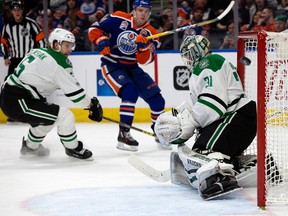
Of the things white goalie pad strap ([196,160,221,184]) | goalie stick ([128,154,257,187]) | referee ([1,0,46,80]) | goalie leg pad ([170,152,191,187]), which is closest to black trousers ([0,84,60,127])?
goalie stick ([128,154,257,187])

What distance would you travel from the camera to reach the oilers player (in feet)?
18.4

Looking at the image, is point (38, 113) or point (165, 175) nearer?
point (165, 175)

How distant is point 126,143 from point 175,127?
1771mm

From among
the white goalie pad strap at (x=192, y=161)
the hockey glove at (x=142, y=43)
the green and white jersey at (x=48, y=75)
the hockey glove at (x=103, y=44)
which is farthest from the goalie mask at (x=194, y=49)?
the hockey glove at (x=103, y=44)

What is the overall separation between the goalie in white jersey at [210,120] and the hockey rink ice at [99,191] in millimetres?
163

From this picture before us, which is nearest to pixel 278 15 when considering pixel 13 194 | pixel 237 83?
pixel 237 83

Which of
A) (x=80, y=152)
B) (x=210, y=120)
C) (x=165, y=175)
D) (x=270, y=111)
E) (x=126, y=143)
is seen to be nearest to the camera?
(x=210, y=120)

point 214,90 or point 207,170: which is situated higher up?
point 214,90

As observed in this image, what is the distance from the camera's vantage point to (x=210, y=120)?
3.85 m

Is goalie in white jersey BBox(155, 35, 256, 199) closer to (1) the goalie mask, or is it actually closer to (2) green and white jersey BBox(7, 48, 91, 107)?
(1) the goalie mask

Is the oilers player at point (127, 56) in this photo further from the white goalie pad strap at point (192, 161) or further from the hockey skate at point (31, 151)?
the white goalie pad strap at point (192, 161)

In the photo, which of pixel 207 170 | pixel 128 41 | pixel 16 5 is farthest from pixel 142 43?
pixel 16 5

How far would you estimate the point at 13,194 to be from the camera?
13.1 ft

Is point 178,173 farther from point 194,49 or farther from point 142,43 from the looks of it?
point 142,43
